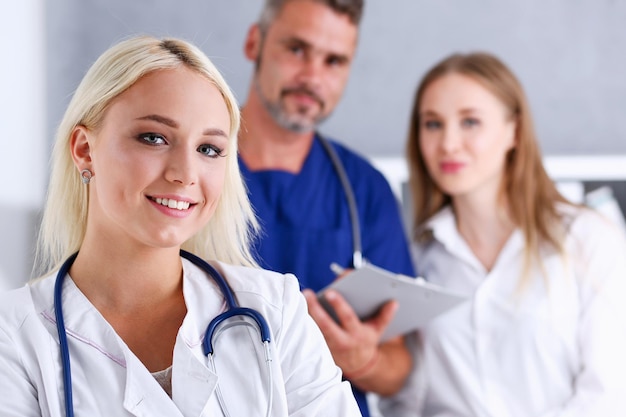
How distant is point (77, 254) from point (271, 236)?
732 mm

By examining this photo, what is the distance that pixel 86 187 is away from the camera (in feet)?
3.90

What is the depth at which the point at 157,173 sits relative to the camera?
1073mm

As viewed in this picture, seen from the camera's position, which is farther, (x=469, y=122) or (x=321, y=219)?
(x=469, y=122)

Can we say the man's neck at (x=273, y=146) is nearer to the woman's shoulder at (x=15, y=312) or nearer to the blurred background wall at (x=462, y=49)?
the blurred background wall at (x=462, y=49)

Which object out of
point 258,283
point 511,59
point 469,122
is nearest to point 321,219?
point 469,122

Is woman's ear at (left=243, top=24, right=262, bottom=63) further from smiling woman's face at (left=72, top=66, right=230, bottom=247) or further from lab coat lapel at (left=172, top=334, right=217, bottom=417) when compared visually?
lab coat lapel at (left=172, top=334, right=217, bottom=417)

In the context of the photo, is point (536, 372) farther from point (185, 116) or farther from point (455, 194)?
point (185, 116)

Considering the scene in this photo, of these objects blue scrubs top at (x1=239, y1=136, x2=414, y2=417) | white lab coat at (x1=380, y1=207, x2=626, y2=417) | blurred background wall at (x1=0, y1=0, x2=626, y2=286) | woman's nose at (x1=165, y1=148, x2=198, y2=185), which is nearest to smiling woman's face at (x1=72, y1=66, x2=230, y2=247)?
woman's nose at (x1=165, y1=148, x2=198, y2=185)

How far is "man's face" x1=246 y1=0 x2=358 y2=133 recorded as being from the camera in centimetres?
201

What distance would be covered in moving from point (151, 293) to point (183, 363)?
139 millimetres

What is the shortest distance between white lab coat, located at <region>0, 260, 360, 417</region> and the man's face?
89cm

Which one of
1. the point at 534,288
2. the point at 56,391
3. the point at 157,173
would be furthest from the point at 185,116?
the point at 534,288

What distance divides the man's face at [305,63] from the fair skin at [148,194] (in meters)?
0.88

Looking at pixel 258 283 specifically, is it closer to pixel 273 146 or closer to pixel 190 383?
pixel 190 383
